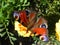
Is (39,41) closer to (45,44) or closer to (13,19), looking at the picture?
(45,44)

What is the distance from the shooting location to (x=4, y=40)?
1.00m

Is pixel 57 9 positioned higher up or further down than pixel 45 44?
higher up

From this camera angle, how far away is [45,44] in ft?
3.10

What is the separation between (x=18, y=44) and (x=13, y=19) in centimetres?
12

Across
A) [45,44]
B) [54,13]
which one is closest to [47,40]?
[45,44]

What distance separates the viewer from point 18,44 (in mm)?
1011

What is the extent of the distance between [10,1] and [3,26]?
0.35ft

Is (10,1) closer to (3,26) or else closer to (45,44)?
(3,26)

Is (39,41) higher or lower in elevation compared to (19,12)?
lower

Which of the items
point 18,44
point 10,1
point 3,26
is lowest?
point 18,44

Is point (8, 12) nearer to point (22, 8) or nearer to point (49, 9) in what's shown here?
point (22, 8)

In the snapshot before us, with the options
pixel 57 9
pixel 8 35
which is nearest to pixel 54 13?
pixel 57 9

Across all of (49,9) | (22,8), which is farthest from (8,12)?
(49,9)

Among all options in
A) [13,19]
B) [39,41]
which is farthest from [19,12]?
[39,41]
